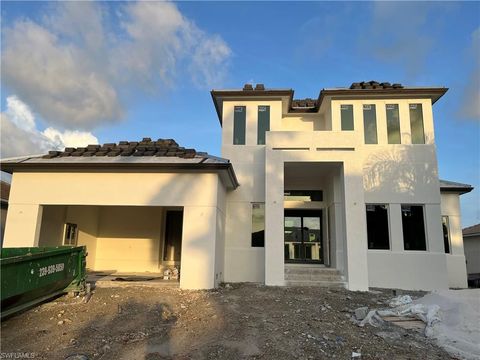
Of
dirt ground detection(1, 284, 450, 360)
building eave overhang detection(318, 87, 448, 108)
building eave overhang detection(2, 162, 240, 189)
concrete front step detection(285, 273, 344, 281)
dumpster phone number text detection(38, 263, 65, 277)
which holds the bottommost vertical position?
dirt ground detection(1, 284, 450, 360)

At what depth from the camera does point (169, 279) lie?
36.1ft

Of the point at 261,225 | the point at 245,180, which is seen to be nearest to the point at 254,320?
the point at 261,225

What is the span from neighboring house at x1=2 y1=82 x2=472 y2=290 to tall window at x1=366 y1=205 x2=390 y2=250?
4cm

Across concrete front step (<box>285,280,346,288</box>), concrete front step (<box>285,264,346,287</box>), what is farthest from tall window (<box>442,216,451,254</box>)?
concrete front step (<box>285,280,346,288</box>)

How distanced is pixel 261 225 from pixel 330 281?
3135 millimetres

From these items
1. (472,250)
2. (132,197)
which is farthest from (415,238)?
(472,250)

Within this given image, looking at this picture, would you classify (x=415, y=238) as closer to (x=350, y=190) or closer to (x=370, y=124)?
(x=350, y=190)

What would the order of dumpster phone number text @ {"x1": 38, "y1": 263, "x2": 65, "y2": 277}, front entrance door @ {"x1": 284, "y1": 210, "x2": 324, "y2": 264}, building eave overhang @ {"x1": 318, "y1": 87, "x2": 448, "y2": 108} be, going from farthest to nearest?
front entrance door @ {"x1": 284, "y1": 210, "x2": 324, "y2": 264} → building eave overhang @ {"x1": 318, "y1": 87, "x2": 448, "y2": 108} → dumpster phone number text @ {"x1": 38, "y1": 263, "x2": 65, "y2": 277}

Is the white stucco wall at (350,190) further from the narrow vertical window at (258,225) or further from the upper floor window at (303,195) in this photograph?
the upper floor window at (303,195)

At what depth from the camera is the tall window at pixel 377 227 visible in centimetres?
1212

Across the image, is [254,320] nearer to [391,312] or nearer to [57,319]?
[391,312]

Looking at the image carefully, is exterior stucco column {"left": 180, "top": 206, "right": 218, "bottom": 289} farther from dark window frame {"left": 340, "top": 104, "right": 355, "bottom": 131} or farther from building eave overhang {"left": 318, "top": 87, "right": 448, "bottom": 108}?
building eave overhang {"left": 318, "top": 87, "right": 448, "bottom": 108}

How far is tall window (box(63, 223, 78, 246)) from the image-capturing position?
12.1 metres

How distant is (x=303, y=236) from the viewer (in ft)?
45.0
